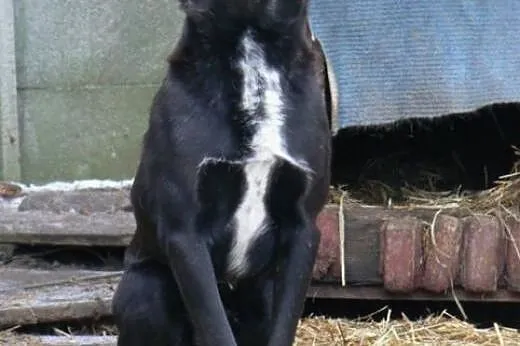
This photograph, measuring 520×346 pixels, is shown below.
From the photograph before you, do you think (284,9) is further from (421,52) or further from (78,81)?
(78,81)

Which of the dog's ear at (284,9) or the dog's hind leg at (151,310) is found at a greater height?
the dog's ear at (284,9)

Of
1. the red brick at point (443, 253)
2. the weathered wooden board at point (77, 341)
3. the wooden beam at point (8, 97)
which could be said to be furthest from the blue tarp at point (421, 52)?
the wooden beam at point (8, 97)

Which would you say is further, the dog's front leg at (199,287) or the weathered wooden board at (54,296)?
the weathered wooden board at (54,296)

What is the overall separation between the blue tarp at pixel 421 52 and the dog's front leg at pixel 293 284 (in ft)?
2.72

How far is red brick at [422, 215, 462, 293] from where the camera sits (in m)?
3.77

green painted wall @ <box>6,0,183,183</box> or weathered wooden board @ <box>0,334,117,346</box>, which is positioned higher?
green painted wall @ <box>6,0,183,183</box>

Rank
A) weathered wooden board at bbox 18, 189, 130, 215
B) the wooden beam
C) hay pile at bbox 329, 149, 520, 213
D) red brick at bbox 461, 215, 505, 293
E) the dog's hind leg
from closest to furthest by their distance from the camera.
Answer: the dog's hind leg < red brick at bbox 461, 215, 505, 293 < hay pile at bbox 329, 149, 520, 213 < weathered wooden board at bbox 18, 189, 130, 215 < the wooden beam

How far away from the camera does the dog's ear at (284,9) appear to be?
270 centimetres

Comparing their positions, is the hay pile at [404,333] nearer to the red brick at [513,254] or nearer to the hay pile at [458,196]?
the red brick at [513,254]

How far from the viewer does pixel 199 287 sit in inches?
104

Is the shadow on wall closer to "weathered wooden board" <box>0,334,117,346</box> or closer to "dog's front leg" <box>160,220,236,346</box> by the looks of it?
"weathered wooden board" <box>0,334,117,346</box>

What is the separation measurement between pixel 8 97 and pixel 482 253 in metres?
2.00

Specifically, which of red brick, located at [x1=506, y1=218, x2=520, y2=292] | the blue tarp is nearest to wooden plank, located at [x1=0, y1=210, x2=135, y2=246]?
the blue tarp

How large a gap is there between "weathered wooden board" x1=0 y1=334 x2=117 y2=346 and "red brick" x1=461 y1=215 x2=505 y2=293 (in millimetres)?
1183
